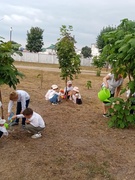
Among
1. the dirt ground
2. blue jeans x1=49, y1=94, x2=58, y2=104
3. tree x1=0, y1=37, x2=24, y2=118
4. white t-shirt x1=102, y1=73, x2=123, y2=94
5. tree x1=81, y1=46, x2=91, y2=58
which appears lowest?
the dirt ground

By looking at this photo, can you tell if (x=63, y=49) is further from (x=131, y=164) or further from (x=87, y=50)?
(x=87, y=50)

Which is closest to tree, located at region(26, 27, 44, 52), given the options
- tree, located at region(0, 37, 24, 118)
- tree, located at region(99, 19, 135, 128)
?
tree, located at region(99, 19, 135, 128)

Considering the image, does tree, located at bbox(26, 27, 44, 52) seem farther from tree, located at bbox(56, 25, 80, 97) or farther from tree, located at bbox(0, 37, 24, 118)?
tree, located at bbox(0, 37, 24, 118)

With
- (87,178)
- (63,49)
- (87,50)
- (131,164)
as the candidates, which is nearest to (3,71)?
(87,178)

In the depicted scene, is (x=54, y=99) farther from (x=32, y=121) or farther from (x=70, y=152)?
(x=70, y=152)

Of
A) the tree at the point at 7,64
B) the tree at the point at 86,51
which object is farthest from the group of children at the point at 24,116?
the tree at the point at 86,51

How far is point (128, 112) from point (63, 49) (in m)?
3.57

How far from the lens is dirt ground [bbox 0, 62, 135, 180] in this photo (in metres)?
3.87

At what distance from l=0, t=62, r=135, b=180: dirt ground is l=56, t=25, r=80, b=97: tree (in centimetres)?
252

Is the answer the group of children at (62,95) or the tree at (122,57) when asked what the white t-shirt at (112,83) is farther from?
the group of children at (62,95)

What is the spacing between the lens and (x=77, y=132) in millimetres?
5656

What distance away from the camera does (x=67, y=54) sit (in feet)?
28.2

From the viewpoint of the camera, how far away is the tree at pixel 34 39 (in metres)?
46.1

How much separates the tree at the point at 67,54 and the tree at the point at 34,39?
38233 mm
